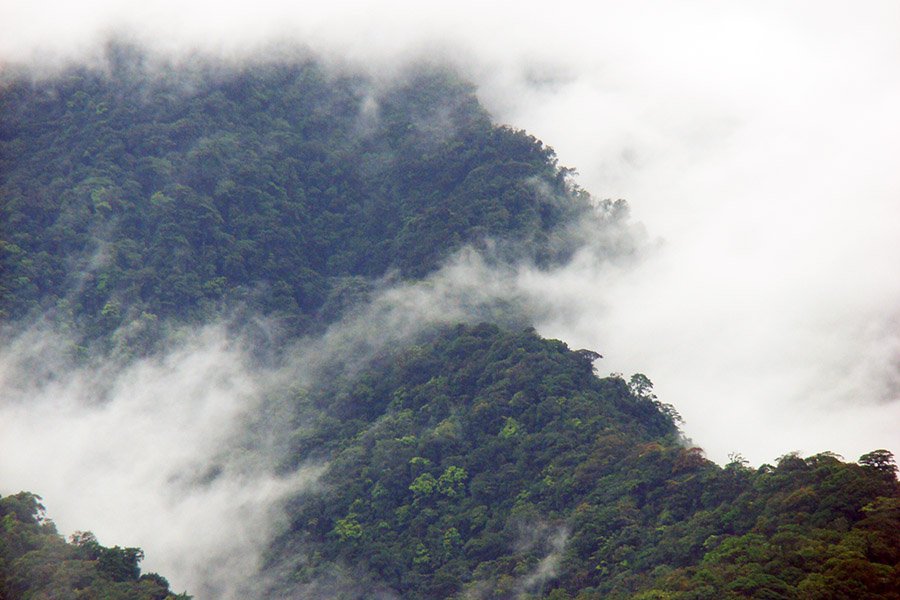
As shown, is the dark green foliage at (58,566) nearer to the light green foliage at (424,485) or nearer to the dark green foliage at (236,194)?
the light green foliage at (424,485)

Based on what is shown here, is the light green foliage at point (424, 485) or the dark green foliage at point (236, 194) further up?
the dark green foliage at point (236, 194)

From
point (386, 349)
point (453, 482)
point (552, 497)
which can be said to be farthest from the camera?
point (386, 349)

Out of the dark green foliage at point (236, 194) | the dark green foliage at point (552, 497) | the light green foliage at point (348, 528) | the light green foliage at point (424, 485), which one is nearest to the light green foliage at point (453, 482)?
the dark green foliage at point (552, 497)

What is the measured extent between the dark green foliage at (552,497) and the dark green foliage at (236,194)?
39.6ft

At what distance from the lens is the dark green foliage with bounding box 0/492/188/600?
4741cm

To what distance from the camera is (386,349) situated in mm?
75625

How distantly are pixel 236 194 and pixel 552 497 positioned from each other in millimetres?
35247

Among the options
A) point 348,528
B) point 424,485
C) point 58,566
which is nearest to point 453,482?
point 424,485

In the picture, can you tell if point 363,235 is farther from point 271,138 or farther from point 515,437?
point 515,437

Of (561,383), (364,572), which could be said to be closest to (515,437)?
(561,383)

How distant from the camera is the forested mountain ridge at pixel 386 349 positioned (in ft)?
161

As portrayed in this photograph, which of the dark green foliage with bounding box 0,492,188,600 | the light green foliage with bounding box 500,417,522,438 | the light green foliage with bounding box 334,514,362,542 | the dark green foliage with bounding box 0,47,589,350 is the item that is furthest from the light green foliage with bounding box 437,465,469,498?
the dark green foliage with bounding box 0,47,589,350

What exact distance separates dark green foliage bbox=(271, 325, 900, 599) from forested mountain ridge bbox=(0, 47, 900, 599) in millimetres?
117

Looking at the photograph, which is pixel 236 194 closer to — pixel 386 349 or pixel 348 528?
pixel 386 349
